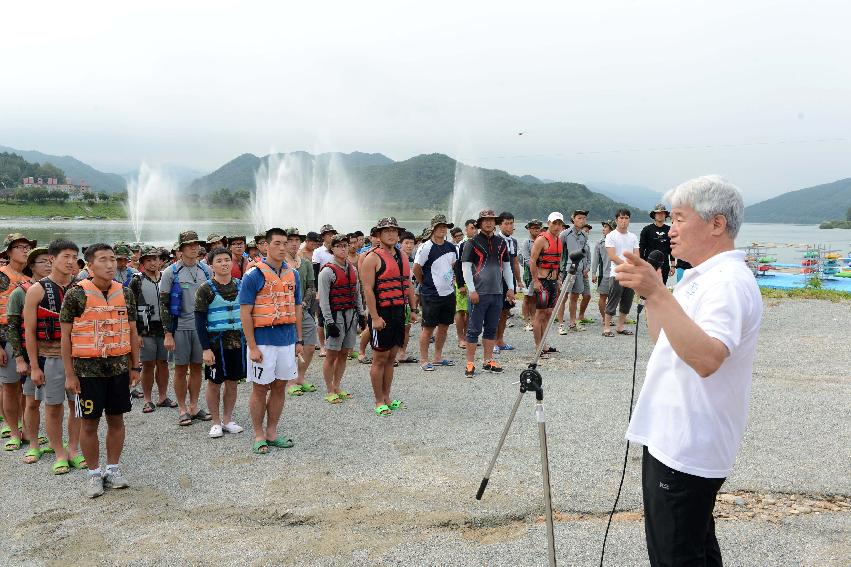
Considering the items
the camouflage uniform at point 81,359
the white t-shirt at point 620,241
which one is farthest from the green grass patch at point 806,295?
the camouflage uniform at point 81,359

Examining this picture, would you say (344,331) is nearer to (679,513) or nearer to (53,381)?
(53,381)

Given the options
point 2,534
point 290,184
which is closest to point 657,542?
point 2,534

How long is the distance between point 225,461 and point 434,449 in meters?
2.10

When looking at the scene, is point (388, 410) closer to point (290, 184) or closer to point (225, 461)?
point (225, 461)

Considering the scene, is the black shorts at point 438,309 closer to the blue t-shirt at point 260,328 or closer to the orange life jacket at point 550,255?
the orange life jacket at point 550,255

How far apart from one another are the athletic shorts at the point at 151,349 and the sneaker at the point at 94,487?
2578mm

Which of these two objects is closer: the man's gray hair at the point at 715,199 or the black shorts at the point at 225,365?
the man's gray hair at the point at 715,199

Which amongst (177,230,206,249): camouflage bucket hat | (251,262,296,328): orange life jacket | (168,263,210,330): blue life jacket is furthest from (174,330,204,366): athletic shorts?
(251,262,296,328): orange life jacket

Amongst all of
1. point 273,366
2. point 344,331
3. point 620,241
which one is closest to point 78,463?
point 273,366

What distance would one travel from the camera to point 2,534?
4391mm

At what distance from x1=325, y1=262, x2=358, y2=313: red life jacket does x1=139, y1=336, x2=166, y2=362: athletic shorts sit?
2312mm

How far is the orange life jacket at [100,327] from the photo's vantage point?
16.5ft

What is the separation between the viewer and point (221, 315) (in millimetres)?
6402

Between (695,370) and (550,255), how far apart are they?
769 centimetres
